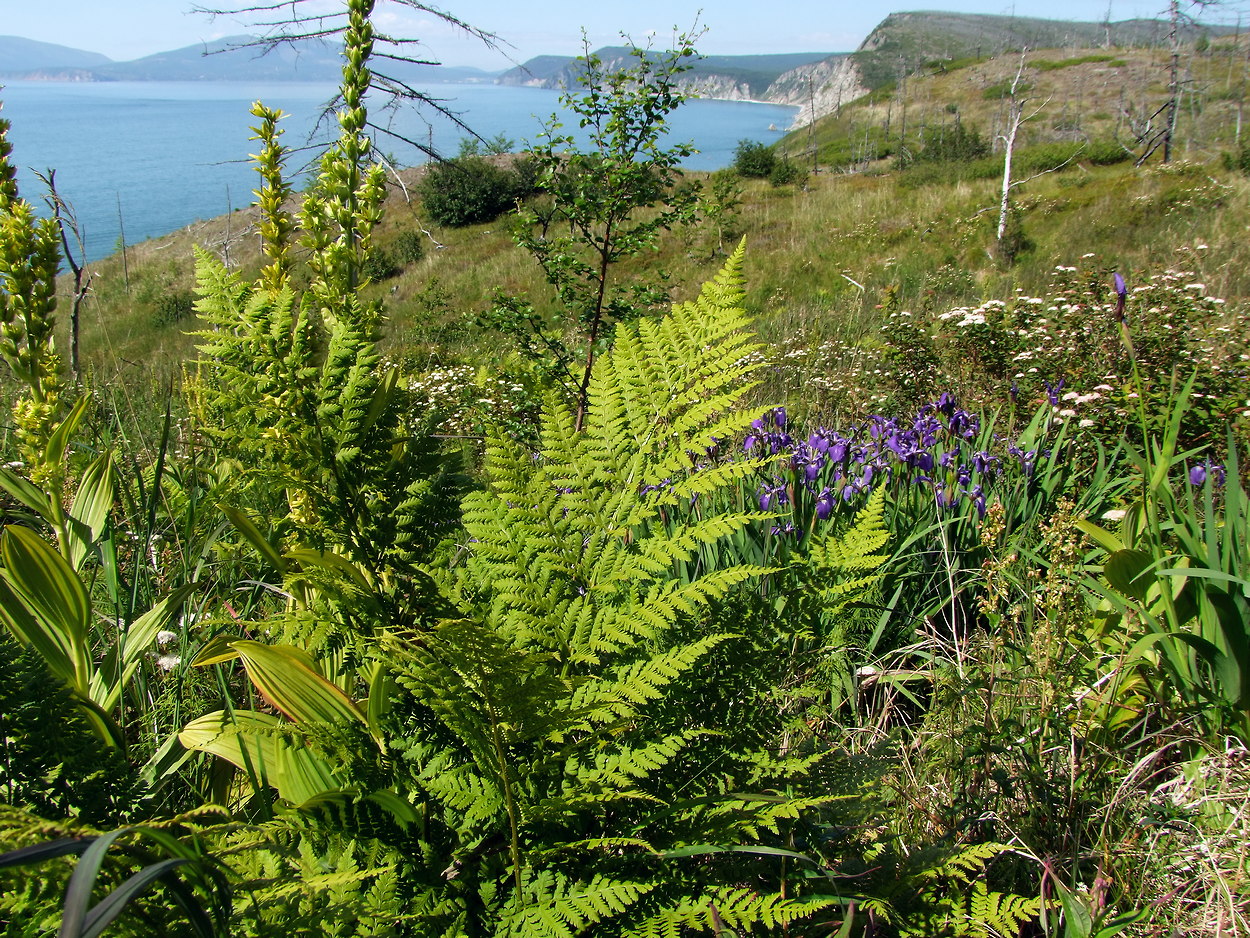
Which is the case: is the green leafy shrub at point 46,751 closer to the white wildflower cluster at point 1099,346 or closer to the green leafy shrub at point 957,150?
the white wildflower cluster at point 1099,346

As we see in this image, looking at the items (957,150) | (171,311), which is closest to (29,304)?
(171,311)

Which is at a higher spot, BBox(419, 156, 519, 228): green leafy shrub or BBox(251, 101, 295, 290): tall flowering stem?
BBox(419, 156, 519, 228): green leafy shrub

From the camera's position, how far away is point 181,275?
2353cm

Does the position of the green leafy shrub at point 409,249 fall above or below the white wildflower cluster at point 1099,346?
above

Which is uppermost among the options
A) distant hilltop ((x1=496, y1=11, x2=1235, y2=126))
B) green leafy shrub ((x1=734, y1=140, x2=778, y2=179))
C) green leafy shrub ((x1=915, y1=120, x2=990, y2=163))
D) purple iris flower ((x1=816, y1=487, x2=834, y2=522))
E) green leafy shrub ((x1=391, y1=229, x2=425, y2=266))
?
distant hilltop ((x1=496, y1=11, x2=1235, y2=126))

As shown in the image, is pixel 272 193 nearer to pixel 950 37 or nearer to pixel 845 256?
pixel 845 256

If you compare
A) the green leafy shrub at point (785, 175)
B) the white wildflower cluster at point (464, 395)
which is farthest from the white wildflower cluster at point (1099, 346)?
the green leafy shrub at point (785, 175)

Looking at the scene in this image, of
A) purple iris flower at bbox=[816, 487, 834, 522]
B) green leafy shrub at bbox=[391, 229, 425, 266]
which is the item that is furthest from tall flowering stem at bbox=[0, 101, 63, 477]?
green leafy shrub at bbox=[391, 229, 425, 266]

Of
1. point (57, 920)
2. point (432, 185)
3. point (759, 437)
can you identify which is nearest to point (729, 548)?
point (759, 437)

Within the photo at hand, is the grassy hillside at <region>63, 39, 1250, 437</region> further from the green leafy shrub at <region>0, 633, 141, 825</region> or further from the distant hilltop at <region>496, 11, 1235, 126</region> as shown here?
the distant hilltop at <region>496, 11, 1235, 126</region>

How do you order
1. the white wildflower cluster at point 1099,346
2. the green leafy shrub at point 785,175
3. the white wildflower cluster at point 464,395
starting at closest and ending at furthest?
the white wildflower cluster at point 1099,346, the white wildflower cluster at point 464,395, the green leafy shrub at point 785,175

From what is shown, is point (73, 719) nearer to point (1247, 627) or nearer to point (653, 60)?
point (1247, 627)

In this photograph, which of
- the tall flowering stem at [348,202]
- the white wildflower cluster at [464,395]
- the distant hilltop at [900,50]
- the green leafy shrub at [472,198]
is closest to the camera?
the tall flowering stem at [348,202]

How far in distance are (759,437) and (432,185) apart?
2494cm
